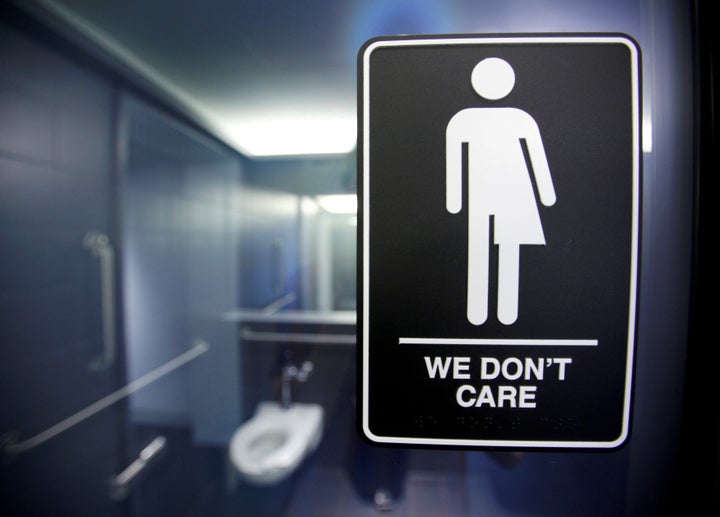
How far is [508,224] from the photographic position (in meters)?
0.39

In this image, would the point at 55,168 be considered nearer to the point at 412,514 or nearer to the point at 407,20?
the point at 407,20

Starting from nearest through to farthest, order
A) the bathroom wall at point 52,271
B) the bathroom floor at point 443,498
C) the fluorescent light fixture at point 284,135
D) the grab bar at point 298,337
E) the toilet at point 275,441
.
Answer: the bathroom floor at point 443,498 → the bathroom wall at point 52,271 → the toilet at point 275,441 → the fluorescent light fixture at point 284,135 → the grab bar at point 298,337

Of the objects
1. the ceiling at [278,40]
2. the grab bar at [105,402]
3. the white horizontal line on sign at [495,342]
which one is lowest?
the grab bar at [105,402]

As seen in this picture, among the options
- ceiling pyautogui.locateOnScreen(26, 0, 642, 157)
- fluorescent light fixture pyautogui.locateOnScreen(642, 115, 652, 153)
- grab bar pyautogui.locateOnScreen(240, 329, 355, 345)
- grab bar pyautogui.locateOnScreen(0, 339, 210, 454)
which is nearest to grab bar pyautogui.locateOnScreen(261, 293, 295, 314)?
grab bar pyautogui.locateOnScreen(240, 329, 355, 345)

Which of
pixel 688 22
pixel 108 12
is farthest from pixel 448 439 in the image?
pixel 108 12

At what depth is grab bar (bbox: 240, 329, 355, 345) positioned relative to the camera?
179 centimetres

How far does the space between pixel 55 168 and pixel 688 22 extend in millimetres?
1614

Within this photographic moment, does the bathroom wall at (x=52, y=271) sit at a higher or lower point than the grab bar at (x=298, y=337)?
higher

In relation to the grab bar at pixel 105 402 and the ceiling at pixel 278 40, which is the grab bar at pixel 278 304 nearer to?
the grab bar at pixel 105 402

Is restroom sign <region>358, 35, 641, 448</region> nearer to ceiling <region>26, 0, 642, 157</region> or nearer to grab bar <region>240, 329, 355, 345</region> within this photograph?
ceiling <region>26, 0, 642, 157</region>

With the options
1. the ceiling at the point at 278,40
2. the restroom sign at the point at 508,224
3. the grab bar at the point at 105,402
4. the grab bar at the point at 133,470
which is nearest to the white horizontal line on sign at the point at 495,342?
the restroom sign at the point at 508,224

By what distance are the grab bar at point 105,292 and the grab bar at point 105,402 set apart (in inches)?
5.8

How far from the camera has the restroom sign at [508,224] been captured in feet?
1.27

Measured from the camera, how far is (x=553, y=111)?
388 millimetres
